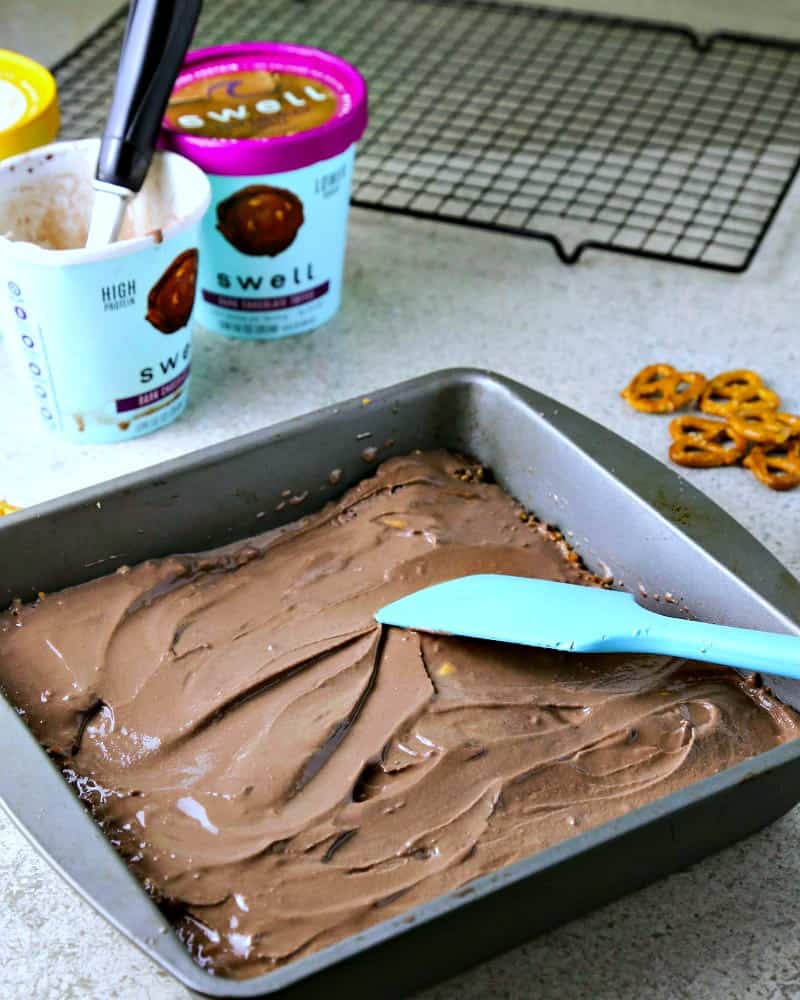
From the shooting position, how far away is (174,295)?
1.14 meters

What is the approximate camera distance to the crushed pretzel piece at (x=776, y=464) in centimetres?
117

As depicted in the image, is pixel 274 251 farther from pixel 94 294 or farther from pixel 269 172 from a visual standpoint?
pixel 94 294

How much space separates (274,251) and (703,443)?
0.46 m

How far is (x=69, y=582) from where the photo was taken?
38.6 inches

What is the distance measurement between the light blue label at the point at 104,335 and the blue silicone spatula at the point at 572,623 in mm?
379

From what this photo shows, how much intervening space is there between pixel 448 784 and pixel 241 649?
0.20m

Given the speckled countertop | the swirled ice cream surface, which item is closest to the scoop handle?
the speckled countertop

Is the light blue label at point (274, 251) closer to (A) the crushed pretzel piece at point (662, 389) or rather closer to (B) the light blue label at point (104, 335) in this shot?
(B) the light blue label at point (104, 335)

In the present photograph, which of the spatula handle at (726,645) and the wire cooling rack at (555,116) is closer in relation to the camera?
the spatula handle at (726,645)

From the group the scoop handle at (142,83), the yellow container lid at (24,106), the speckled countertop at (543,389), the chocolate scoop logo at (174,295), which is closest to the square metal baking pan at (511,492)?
the speckled countertop at (543,389)

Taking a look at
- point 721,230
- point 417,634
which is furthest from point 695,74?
point 417,634

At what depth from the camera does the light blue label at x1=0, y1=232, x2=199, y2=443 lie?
1079mm

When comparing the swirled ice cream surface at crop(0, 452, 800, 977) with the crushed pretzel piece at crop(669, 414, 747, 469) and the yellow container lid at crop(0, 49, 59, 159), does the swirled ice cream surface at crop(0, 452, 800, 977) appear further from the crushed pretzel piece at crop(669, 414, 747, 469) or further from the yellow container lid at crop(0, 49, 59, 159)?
the yellow container lid at crop(0, 49, 59, 159)

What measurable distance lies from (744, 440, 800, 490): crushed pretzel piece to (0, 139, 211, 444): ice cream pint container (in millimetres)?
549
